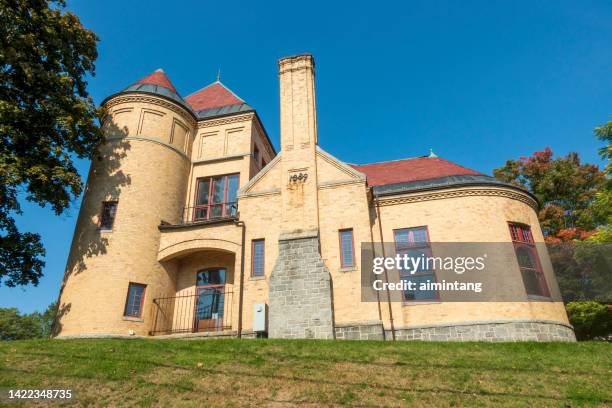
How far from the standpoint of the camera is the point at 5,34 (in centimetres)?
1434

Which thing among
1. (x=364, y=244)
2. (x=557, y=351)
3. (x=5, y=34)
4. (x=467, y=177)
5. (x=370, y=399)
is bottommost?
(x=370, y=399)

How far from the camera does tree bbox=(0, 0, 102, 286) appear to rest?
14.2 m

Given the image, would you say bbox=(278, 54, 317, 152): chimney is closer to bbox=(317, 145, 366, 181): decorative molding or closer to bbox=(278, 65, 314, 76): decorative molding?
bbox=(278, 65, 314, 76): decorative molding

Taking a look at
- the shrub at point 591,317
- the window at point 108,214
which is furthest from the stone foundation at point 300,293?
the shrub at point 591,317

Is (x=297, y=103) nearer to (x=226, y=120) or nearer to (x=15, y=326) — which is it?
(x=226, y=120)

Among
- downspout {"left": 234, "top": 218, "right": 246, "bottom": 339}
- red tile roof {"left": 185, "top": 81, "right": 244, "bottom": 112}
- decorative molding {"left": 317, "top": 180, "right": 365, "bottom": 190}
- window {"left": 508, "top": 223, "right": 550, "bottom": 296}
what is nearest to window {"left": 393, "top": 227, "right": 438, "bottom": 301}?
decorative molding {"left": 317, "top": 180, "right": 365, "bottom": 190}

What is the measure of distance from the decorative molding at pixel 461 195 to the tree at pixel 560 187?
1213 centimetres

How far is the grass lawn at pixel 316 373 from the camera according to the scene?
791cm

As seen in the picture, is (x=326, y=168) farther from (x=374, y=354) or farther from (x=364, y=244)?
(x=374, y=354)

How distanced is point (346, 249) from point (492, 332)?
5.73m

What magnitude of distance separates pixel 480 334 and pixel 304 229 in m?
7.20

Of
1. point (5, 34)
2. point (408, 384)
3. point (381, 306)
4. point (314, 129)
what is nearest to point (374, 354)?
point (408, 384)

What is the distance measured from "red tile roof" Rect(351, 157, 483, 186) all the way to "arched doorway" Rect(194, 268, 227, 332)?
27.2 feet

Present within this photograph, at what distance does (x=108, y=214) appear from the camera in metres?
17.3
